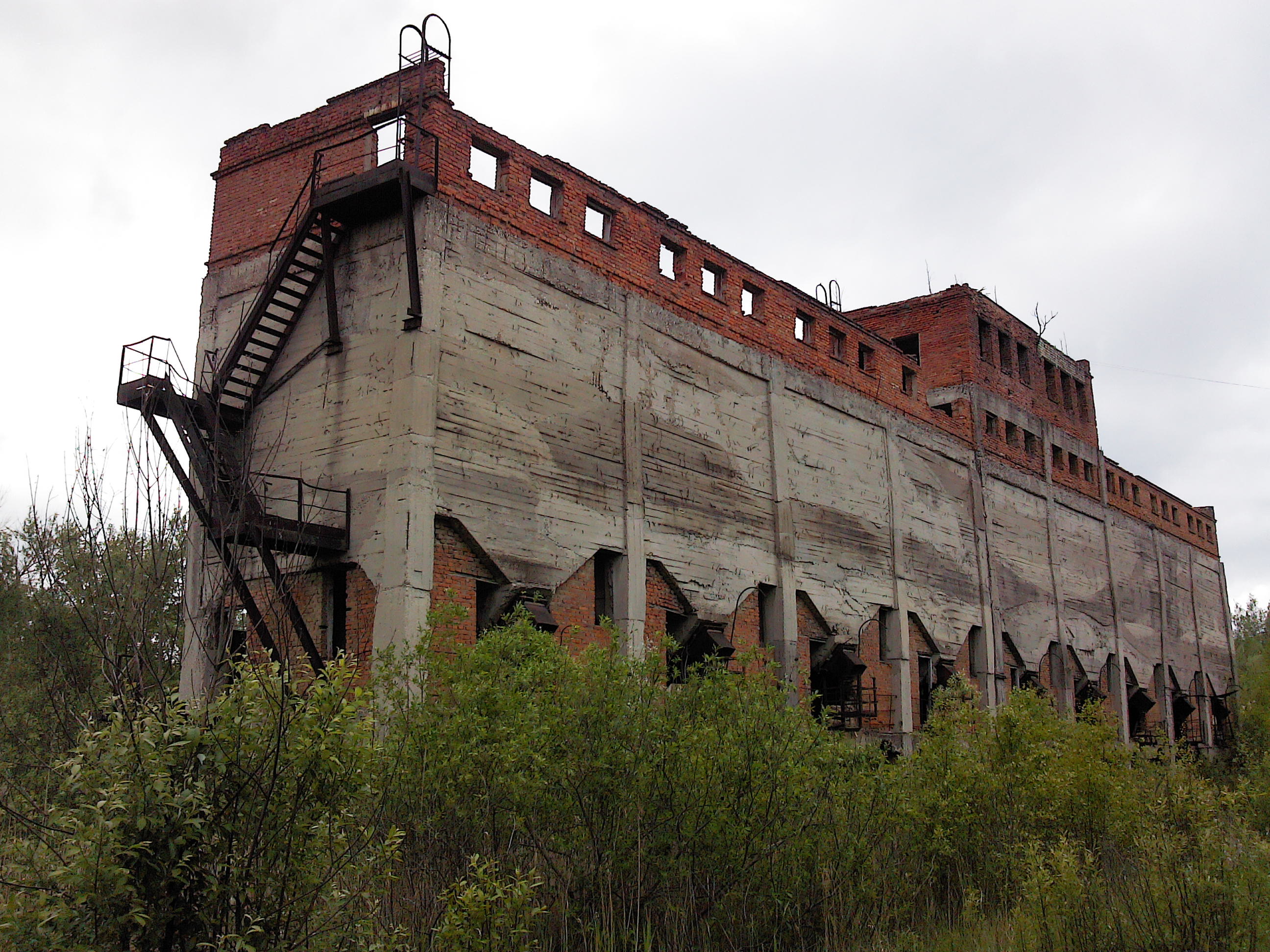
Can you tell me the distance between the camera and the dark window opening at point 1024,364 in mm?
34000

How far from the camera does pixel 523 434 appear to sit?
1702 cm

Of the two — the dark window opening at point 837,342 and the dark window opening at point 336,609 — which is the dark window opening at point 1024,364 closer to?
the dark window opening at point 837,342

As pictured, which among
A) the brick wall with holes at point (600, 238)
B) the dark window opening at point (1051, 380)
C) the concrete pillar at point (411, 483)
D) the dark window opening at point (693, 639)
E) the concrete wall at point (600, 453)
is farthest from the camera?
the dark window opening at point (1051, 380)

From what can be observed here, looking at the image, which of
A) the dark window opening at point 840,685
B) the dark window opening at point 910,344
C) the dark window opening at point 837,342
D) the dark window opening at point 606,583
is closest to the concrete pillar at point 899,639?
the dark window opening at point 840,685

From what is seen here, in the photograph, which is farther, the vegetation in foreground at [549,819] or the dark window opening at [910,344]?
the dark window opening at [910,344]

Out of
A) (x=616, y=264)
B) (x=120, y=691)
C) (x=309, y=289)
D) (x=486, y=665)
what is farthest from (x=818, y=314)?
(x=120, y=691)

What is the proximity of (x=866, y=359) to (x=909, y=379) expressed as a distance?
2135 mm

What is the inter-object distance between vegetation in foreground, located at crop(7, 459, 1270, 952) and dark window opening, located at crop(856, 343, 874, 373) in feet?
35.2

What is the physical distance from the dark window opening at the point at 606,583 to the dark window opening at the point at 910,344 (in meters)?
16.2

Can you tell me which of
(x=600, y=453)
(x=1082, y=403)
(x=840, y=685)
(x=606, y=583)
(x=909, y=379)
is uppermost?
(x=1082, y=403)

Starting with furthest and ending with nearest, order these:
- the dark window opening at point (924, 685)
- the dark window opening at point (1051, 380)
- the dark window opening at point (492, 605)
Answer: the dark window opening at point (1051, 380) < the dark window opening at point (924, 685) < the dark window opening at point (492, 605)

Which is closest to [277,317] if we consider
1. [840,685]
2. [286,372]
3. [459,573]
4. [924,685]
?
[286,372]

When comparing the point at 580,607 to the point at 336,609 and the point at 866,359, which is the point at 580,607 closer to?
the point at 336,609

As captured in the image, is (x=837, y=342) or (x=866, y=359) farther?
(x=866, y=359)
